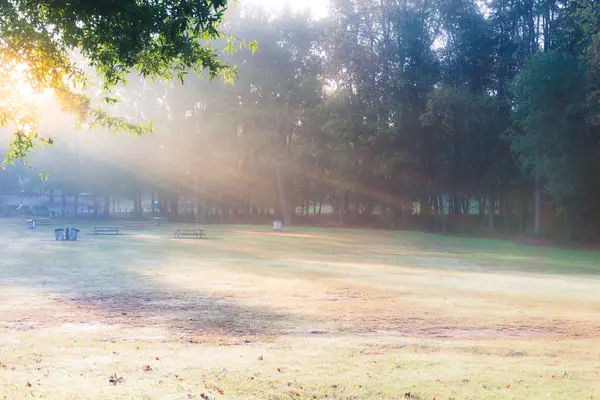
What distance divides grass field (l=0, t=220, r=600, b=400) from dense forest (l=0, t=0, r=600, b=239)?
21.7 meters

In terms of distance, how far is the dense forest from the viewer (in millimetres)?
47000

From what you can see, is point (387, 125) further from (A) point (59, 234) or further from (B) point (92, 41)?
(B) point (92, 41)

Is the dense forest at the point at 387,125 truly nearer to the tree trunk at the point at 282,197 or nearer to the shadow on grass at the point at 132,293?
the tree trunk at the point at 282,197

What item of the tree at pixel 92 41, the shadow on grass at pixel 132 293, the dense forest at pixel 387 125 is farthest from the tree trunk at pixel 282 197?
the tree at pixel 92 41

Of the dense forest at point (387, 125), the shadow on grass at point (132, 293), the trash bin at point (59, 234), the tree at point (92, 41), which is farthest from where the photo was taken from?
the dense forest at point (387, 125)

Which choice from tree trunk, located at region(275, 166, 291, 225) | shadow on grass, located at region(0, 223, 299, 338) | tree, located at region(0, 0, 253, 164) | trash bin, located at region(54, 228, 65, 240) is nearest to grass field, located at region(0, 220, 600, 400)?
shadow on grass, located at region(0, 223, 299, 338)

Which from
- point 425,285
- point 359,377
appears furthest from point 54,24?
point 425,285

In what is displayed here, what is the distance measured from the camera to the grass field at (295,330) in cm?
868

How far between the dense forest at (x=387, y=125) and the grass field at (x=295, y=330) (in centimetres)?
2170

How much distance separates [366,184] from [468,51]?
18247 mm

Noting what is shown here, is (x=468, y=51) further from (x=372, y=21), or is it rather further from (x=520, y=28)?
(x=372, y=21)

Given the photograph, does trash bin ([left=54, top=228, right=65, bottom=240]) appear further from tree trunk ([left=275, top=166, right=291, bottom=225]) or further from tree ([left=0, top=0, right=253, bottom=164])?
tree ([left=0, top=0, right=253, bottom=164])

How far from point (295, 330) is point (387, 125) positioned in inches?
2040

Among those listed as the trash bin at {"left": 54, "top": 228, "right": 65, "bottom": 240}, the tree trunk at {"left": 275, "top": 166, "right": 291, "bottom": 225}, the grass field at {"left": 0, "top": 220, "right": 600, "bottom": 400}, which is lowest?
the grass field at {"left": 0, "top": 220, "right": 600, "bottom": 400}
